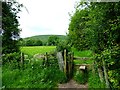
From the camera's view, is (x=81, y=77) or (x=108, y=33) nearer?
(x=108, y=33)

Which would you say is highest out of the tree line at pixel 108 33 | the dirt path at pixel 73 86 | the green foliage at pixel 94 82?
the tree line at pixel 108 33

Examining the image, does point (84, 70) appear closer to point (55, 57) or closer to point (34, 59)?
point (55, 57)

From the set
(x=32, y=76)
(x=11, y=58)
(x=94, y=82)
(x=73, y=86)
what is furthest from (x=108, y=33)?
(x=11, y=58)

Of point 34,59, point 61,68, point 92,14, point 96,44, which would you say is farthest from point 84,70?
point 92,14

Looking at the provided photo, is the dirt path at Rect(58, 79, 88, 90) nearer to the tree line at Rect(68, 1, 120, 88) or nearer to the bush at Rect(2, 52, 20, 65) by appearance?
the tree line at Rect(68, 1, 120, 88)

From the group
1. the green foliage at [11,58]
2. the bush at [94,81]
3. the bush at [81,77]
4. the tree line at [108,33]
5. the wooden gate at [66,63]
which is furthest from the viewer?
the green foliage at [11,58]

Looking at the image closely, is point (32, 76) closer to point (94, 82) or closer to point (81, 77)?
point (81, 77)

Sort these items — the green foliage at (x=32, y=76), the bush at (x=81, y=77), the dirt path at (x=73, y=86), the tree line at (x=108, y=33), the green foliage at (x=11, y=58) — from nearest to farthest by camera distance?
the tree line at (x=108, y=33) < the green foliage at (x=32, y=76) < the dirt path at (x=73, y=86) < the bush at (x=81, y=77) < the green foliage at (x=11, y=58)

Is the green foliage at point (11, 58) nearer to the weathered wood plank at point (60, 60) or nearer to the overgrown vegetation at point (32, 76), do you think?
the overgrown vegetation at point (32, 76)

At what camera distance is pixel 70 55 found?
717 inches

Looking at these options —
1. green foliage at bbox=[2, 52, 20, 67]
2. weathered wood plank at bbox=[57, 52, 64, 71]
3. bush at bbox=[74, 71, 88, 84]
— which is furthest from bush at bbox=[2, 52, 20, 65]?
bush at bbox=[74, 71, 88, 84]

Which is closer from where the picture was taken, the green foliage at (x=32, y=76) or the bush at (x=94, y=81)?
the bush at (x=94, y=81)

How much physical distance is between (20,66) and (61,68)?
2.67 m

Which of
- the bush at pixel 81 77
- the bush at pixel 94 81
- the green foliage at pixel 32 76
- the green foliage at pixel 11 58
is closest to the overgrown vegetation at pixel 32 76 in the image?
the green foliage at pixel 32 76
